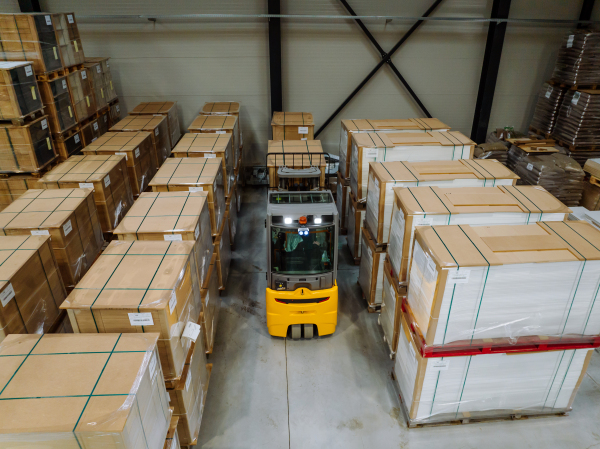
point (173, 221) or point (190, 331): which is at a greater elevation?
point (173, 221)

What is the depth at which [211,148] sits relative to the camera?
6418 millimetres

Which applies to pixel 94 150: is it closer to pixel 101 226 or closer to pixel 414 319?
pixel 101 226

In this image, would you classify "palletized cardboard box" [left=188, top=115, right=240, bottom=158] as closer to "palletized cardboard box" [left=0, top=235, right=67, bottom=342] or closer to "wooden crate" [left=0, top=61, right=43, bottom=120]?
"wooden crate" [left=0, top=61, right=43, bottom=120]

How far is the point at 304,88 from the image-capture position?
30.4ft

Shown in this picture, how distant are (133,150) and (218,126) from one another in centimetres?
179

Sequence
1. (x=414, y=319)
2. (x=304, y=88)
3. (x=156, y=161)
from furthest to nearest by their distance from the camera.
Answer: (x=304, y=88) < (x=156, y=161) < (x=414, y=319)

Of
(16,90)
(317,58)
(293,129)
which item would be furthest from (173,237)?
(317,58)

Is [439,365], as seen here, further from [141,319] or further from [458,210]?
[141,319]

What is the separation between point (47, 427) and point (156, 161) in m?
5.89

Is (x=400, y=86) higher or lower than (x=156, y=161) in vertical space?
higher

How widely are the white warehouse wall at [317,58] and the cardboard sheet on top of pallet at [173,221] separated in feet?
16.5

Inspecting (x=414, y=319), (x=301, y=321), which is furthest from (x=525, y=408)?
(x=301, y=321)

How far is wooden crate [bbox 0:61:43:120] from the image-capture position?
5262mm

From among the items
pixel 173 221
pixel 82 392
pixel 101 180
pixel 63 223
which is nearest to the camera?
pixel 82 392
